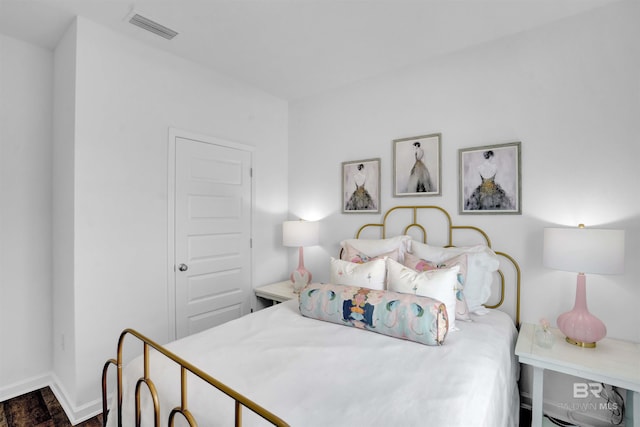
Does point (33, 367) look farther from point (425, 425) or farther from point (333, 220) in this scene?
point (425, 425)

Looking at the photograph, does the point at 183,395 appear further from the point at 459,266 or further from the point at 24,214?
the point at 24,214

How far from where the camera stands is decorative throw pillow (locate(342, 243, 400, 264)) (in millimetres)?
2461

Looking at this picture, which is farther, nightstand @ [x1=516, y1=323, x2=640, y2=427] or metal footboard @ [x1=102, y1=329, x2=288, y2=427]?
nightstand @ [x1=516, y1=323, x2=640, y2=427]

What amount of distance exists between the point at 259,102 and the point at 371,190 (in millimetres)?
1521

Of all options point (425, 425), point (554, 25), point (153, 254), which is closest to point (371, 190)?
point (554, 25)

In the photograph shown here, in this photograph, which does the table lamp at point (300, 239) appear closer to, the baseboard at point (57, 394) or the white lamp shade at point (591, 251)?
the baseboard at point (57, 394)

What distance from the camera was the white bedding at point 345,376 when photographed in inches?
43.6

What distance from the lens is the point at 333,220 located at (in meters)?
3.25

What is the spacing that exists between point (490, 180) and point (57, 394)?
3.62 m

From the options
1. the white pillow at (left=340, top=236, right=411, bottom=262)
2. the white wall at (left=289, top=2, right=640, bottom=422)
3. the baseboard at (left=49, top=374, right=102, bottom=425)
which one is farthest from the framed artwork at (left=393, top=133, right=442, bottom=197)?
the baseboard at (left=49, top=374, right=102, bottom=425)

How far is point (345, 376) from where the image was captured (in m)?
1.34

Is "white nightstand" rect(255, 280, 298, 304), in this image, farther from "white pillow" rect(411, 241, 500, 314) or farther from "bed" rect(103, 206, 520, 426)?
"white pillow" rect(411, 241, 500, 314)

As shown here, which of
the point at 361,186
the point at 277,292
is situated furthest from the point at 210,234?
the point at 361,186

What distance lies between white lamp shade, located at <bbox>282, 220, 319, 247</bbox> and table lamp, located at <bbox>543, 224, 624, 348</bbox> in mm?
1903
